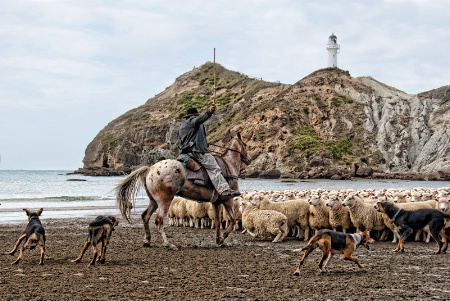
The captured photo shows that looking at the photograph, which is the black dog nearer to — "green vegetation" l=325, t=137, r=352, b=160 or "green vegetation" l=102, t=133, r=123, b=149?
"green vegetation" l=325, t=137, r=352, b=160

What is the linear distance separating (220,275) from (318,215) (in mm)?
7622

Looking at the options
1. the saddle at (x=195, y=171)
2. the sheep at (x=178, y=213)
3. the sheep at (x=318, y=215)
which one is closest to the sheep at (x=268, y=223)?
the sheep at (x=318, y=215)

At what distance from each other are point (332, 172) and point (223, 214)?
77718 millimetres

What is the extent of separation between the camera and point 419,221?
15.9m

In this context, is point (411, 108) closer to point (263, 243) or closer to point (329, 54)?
point (329, 54)

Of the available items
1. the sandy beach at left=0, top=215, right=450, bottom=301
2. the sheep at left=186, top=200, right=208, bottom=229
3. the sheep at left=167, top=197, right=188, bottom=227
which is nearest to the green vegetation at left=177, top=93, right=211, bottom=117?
the sheep at left=167, top=197, right=188, bottom=227

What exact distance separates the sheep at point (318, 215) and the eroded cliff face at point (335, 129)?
76720 mm

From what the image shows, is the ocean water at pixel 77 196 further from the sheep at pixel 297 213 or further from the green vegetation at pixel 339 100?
the green vegetation at pixel 339 100

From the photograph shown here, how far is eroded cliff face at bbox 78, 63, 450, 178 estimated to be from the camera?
354 feet

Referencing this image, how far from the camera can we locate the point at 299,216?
19.1 meters

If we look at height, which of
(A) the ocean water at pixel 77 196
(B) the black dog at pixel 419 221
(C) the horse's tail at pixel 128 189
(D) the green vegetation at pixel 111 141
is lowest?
(A) the ocean water at pixel 77 196

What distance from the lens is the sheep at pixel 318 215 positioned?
737 inches

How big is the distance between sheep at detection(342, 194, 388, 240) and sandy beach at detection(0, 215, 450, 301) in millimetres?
1005

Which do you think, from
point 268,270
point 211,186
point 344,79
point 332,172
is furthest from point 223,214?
point 344,79
